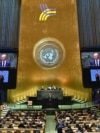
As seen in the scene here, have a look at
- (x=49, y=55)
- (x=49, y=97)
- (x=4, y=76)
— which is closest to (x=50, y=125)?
(x=49, y=97)

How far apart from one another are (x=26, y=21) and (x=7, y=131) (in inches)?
A: 683

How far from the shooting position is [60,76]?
26.2 meters

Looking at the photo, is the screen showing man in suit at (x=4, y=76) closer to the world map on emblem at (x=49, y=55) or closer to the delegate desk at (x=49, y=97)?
the world map on emblem at (x=49, y=55)

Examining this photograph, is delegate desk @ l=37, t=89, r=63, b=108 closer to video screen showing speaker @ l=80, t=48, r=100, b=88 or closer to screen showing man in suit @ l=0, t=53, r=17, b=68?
video screen showing speaker @ l=80, t=48, r=100, b=88

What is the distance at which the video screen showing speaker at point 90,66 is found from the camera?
2619 cm

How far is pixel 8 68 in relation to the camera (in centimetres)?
2680

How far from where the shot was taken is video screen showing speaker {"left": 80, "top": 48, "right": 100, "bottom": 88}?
26188 mm

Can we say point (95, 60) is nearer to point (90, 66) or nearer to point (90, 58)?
point (90, 58)

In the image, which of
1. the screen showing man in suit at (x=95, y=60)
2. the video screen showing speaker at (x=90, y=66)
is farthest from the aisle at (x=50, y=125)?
the screen showing man in suit at (x=95, y=60)

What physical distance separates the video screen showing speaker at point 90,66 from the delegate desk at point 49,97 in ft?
13.8

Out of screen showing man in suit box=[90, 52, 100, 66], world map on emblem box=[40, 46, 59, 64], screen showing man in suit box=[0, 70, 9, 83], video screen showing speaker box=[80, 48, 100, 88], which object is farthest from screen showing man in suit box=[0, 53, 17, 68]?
screen showing man in suit box=[90, 52, 100, 66]

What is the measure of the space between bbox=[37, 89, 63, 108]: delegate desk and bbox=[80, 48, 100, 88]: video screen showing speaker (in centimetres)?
420

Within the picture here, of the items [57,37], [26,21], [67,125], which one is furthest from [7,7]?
[67,125]

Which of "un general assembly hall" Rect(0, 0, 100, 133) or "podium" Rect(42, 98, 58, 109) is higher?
"un general assembly hall" Rect(0, 0, 100, 133)
